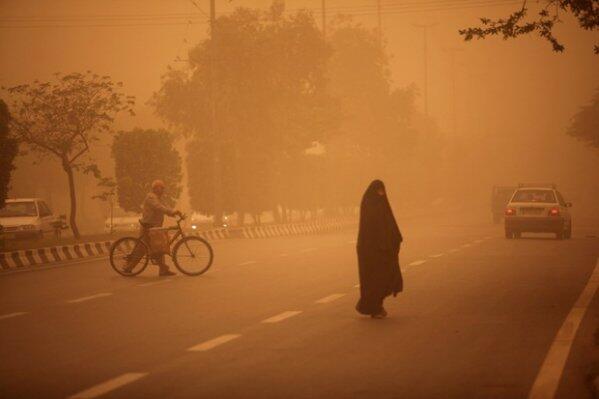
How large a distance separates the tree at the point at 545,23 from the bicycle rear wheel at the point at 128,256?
7.10 m

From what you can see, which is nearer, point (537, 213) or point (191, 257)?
point (191, 257)

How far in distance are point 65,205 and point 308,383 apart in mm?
97854

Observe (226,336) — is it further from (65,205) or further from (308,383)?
(65,205)

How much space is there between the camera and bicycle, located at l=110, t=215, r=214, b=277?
21.3 meters

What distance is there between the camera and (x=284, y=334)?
12.3 m

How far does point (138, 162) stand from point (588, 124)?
3685 centimetres

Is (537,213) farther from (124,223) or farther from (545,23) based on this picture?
(124,223)

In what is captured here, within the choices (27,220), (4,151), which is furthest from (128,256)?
(27,220)

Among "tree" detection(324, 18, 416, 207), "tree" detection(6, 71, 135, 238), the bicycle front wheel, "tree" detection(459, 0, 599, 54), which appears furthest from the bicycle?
"tree" detection(324, 18, 416, 207)

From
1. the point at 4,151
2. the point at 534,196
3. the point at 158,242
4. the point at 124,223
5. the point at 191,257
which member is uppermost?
the point at 4,151

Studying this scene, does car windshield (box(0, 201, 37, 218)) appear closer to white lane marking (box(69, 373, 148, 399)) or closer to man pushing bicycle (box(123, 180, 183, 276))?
man pushing bicycle (box(123, 180, 183, 276))

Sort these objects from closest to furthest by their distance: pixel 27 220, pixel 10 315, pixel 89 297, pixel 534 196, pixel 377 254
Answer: pixel 377 254 < pixel 10 315 < pixel 89 297 < pixel 534 196 < pixel 27 220

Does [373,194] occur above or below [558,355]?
above

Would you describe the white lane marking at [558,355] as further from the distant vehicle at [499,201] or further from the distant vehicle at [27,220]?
the distant vehicle at [499,201]
